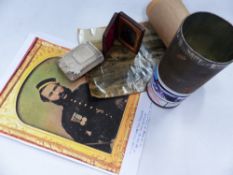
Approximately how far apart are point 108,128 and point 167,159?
11 cm

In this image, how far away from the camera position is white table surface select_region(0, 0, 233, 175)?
0.38 meters

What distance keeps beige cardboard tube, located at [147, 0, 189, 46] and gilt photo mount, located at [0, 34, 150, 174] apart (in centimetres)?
13

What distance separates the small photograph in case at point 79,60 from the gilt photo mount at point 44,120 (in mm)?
17

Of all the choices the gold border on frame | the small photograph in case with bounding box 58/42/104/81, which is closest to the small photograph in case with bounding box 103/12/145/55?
the small photograph in case with bounding box 58/42/104/81

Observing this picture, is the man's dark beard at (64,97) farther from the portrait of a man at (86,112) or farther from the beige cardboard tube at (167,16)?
the beige cardboard tube at (167,16)

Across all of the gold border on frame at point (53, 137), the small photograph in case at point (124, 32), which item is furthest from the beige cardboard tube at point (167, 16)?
the gold border on frame at point (53, 137)

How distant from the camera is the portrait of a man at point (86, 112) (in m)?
0.40

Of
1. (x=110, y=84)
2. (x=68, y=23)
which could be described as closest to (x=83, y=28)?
(x=68, y=23)

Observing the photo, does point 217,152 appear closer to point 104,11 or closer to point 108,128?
point 108,128

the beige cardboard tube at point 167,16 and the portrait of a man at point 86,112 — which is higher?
the beige cardboard tube at point 167,16

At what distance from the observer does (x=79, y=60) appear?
436 millimetres

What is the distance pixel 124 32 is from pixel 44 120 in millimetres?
213

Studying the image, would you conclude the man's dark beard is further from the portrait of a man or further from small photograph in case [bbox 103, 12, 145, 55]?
small photograph in case [bbox 103, 12, 145, 55]

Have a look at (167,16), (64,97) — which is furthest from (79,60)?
(167,16)
